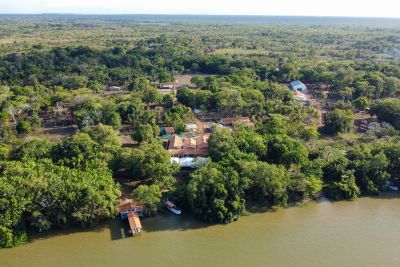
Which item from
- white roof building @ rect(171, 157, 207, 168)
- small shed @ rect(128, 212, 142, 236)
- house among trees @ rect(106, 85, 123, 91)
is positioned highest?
house among trees @ rect(106, 85, 123, 91)

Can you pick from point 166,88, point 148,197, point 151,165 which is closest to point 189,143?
point 151,165

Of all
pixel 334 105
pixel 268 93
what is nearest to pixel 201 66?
pixel 268 93

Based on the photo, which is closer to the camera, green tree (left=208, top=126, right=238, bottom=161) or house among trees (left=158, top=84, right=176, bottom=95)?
green tree (left=208, top=126, right=238, bottom=161)

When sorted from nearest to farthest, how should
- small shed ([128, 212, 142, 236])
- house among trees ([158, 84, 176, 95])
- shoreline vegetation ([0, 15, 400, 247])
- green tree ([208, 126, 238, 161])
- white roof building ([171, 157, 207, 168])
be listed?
small shed ([128, 212, 142, 236]) < shoreline vegetation ([0, 15, 400, 247]) < green tree ([208, 126, 238, 161]) < white roof building ([171, 157, 207, 168]) < house among trees ([158, 84, 176, 95])

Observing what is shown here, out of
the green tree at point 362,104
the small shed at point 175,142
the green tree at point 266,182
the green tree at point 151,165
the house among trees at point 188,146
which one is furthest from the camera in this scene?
the green tree at point 362,104

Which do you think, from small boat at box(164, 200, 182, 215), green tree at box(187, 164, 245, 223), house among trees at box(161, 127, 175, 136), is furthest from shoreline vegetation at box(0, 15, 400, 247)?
small boat at box(164, 200, 182, 215)

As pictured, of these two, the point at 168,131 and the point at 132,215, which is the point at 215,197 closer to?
the point at 132,215

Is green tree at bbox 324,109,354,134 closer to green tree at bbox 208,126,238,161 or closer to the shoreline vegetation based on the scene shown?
the shoreline vegetation

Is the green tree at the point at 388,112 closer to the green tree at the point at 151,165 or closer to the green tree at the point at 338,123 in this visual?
the green tree at the point at 338,123

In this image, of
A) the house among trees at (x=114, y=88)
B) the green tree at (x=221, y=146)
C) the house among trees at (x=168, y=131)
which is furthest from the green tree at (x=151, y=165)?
the house among trees at (x=114, y=88)

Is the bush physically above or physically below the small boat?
above
